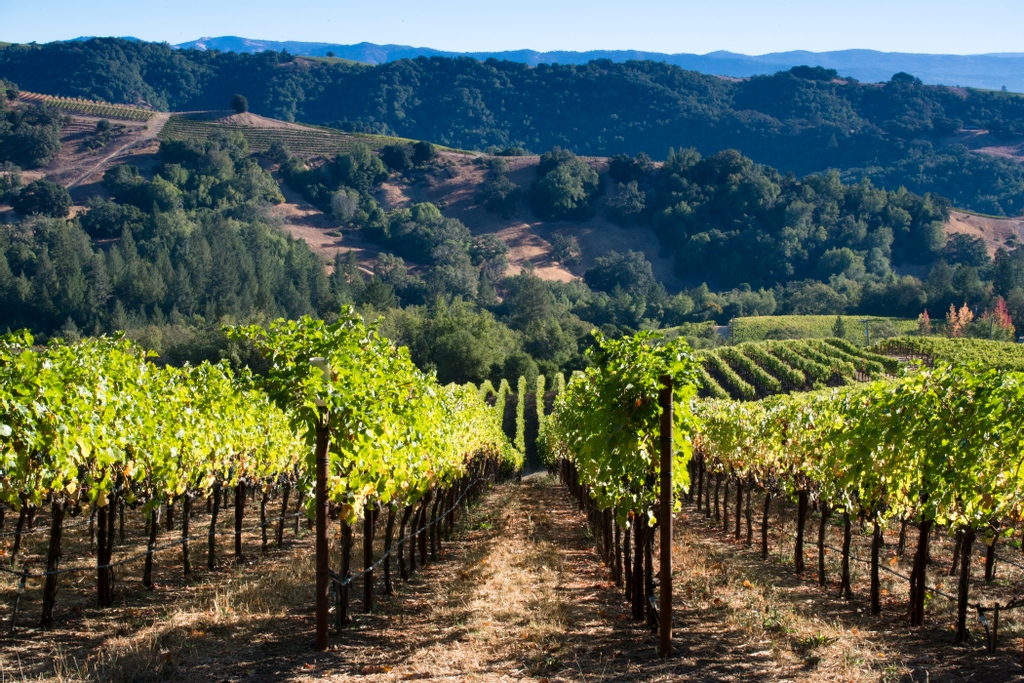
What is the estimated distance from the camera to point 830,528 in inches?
769

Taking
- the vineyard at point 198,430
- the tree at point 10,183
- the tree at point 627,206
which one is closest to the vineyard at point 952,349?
the vineyard at point 198,430

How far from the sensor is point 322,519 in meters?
8.89

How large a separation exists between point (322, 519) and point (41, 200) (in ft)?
362

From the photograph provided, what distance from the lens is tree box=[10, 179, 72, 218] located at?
341 feet

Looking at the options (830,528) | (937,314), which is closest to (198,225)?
(937,314)

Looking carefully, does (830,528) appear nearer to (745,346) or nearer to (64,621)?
(64,621)

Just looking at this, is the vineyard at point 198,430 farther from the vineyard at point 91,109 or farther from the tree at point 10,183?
the vineyard at point 91,109

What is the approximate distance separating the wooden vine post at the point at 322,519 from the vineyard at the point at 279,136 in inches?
5535

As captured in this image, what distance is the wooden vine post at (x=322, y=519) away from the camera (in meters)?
8.74

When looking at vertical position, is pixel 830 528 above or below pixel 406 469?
below

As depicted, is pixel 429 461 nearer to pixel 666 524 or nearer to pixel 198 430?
pixel 198 430

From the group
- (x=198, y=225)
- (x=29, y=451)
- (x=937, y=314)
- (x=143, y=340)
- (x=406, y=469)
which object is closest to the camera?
(x=29, y=451)

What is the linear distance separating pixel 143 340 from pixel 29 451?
2521 inches

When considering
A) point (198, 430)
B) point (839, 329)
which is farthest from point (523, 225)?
point (198, 430)
